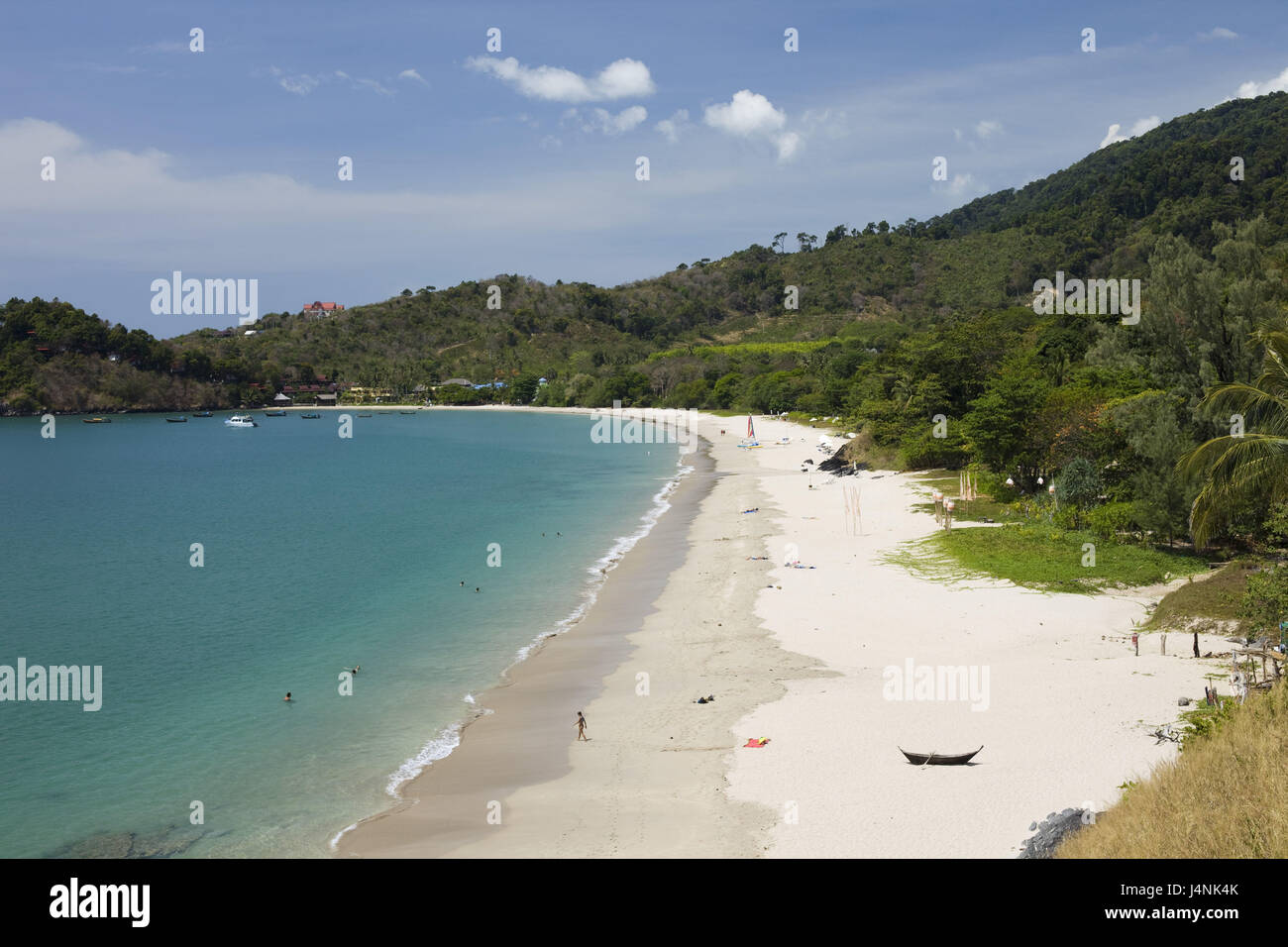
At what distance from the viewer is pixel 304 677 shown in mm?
24125

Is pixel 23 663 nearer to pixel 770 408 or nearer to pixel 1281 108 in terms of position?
pixel 770 408

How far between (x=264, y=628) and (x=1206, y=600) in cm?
2766

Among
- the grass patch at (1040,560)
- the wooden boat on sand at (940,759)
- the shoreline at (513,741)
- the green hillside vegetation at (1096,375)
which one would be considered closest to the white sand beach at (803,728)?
the shoreline at (513,741)

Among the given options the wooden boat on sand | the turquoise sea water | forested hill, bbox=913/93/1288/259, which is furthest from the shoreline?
forested hill, bbox=913/93/1288/259

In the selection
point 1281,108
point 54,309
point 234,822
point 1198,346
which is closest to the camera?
point 234,822

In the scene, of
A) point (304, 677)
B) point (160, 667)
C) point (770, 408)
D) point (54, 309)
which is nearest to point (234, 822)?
point (304, 677)

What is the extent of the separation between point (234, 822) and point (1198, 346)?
110ft

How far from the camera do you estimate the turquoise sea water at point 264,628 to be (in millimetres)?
16938

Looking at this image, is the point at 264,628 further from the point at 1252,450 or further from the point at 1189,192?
the point at 1189,192

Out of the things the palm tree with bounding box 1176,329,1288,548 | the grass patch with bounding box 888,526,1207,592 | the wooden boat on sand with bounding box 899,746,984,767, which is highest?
the palm tree with bounding box 1176,329,1288,548

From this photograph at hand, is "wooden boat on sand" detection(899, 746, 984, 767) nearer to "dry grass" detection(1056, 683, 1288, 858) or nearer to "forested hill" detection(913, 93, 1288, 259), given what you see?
"dry grass" detection(1056, 683, 1288, 858)

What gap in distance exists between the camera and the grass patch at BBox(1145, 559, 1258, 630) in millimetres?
21094

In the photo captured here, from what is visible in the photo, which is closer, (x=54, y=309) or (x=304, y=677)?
(x=304, y=677)

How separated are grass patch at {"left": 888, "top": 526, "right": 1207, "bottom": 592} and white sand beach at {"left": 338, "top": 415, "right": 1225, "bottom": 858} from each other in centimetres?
109
